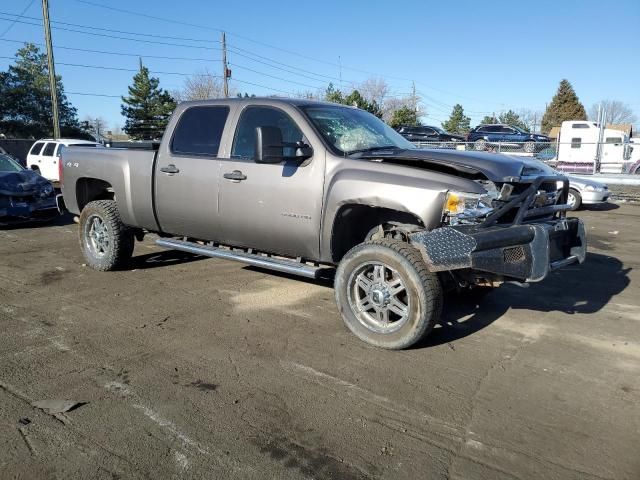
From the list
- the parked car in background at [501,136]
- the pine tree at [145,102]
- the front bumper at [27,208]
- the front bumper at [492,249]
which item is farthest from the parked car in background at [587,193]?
the pine tree at [145,102]

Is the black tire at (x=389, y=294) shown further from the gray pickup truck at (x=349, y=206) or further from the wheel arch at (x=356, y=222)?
the wheel arch at (x=356, y=222)

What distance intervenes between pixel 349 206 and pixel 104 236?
3.65 meters

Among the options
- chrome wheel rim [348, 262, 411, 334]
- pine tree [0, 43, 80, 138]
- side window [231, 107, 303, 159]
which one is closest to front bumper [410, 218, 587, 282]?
chrome wheel rim [348, 262, 411, 334]

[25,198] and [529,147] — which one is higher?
[529,147]

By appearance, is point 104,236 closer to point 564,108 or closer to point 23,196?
point 23,196

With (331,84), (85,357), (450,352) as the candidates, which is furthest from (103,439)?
(331,84)

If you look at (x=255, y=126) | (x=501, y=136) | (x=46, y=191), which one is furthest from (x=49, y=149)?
(x=501, y=136)

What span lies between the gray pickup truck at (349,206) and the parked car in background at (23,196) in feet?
15.8

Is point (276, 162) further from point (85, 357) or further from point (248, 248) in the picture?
point (85, 357)

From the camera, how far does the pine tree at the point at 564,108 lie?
186ft

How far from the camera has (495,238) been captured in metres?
3.88

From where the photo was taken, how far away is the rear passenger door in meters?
5.53

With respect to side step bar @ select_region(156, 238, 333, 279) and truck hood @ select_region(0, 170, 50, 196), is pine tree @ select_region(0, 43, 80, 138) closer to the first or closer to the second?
truck hood @ select_region(0, 170, 50, 196)

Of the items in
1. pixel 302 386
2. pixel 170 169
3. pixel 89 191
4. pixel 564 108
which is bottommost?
pixel 302 386
